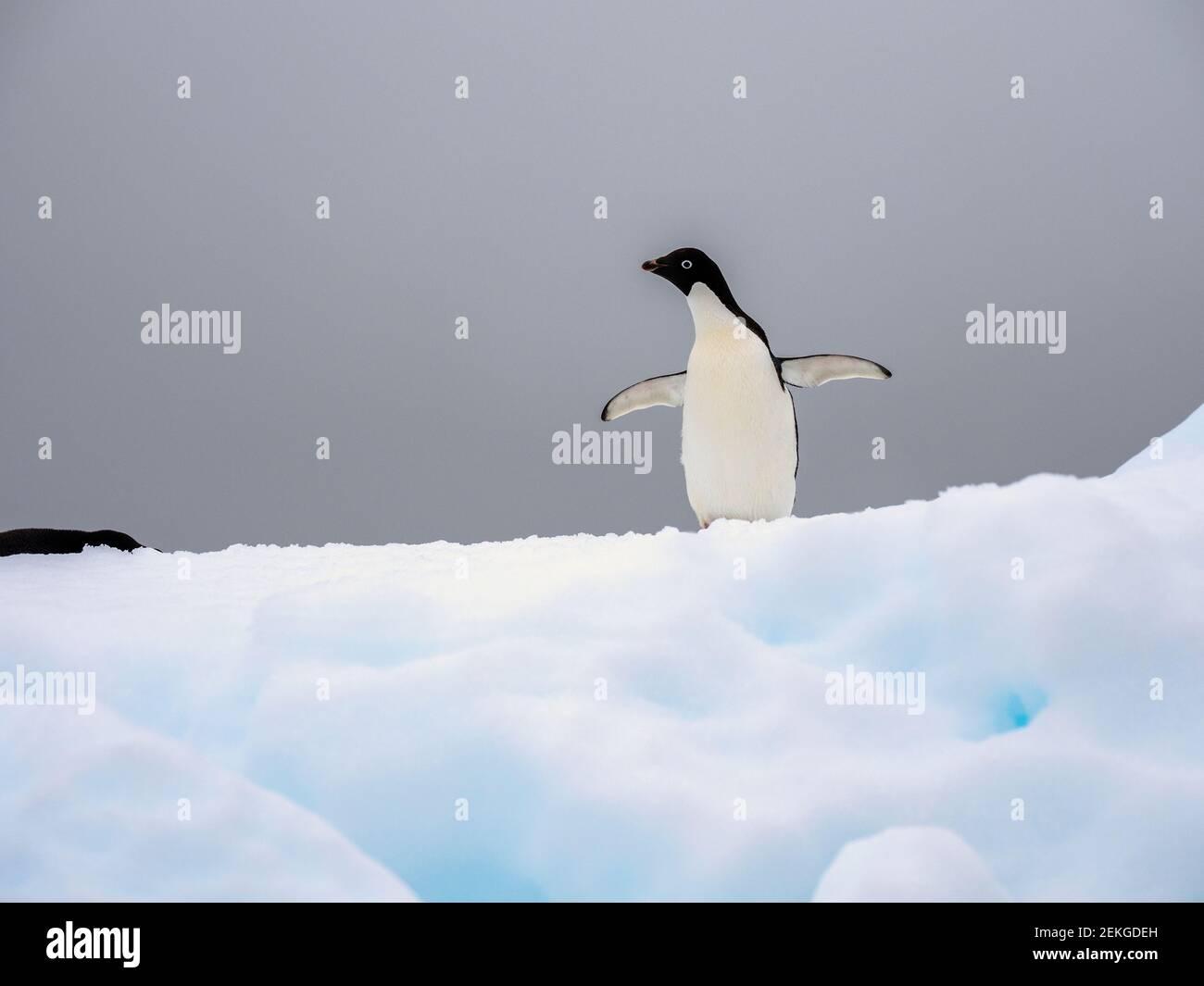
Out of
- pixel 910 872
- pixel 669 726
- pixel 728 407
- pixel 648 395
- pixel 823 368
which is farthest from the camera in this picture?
pixel 648 395

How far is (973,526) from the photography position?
201cm

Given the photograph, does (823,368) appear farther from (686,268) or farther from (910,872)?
(910,872)

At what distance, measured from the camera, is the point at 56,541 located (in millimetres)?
3107

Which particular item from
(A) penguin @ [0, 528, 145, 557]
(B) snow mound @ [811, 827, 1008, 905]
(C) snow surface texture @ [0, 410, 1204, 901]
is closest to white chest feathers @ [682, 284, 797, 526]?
(C) snow surface texture @ [0, 410, 1204, 901]

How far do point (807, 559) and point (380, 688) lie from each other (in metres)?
0.93

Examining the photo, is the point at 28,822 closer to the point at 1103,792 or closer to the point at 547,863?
the point at 547,863

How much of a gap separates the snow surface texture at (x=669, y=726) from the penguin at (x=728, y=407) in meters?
0.87

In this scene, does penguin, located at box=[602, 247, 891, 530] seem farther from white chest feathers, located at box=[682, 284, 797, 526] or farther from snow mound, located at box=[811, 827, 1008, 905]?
snow mound, located at box=[811, 827, 1008, 905]

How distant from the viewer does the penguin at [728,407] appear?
10.1ft

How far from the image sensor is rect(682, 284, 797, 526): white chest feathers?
3.07 metres

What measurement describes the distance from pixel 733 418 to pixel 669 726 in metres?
1.44

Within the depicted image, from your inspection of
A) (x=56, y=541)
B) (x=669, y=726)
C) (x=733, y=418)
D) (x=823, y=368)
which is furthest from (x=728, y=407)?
(x=56, y=541)
